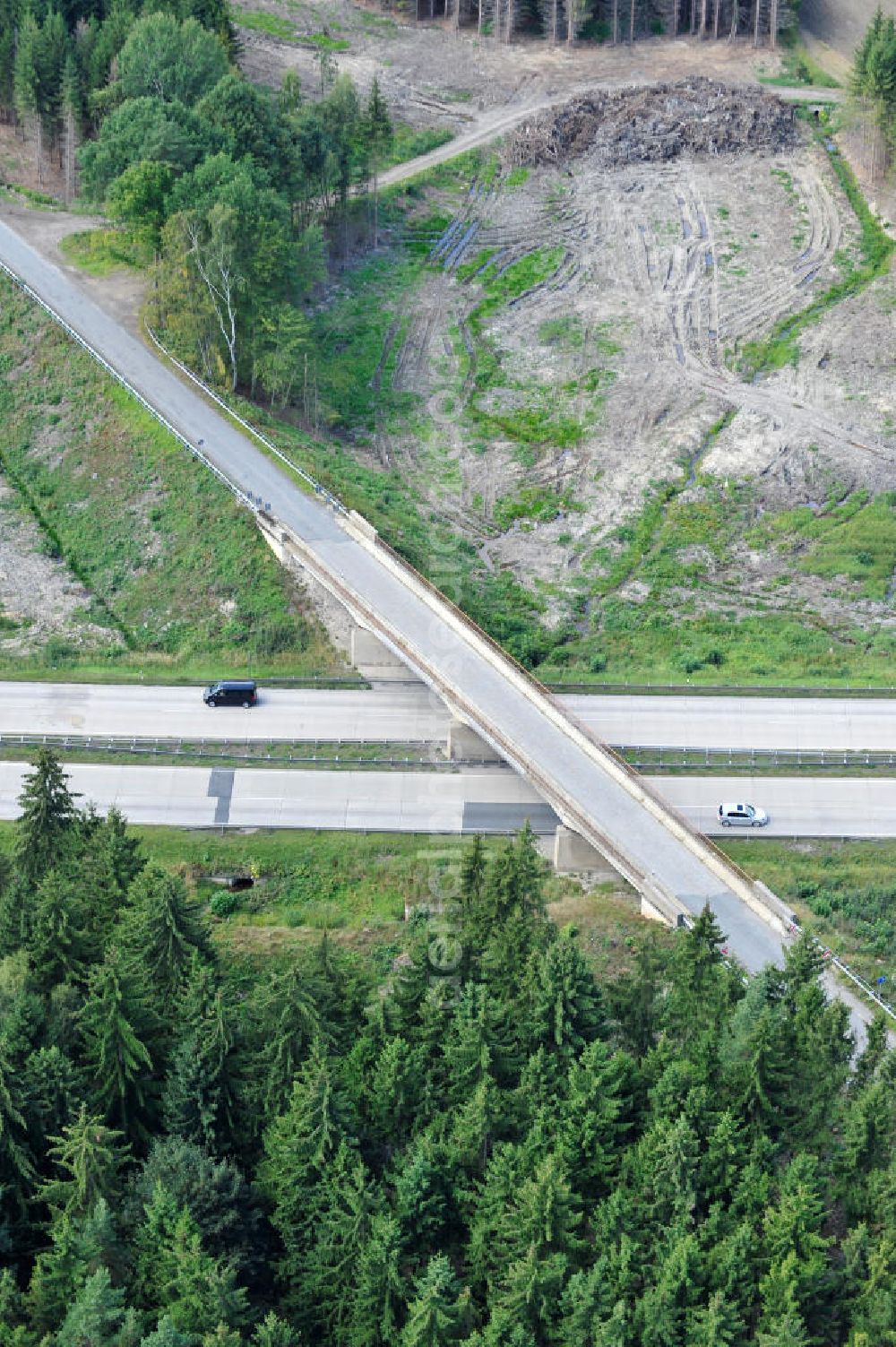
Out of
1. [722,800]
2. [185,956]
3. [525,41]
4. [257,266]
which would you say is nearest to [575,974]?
[185,956]

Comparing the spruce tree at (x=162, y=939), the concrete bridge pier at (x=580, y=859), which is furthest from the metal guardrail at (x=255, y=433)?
the spruce tree at (x=162, y=939)

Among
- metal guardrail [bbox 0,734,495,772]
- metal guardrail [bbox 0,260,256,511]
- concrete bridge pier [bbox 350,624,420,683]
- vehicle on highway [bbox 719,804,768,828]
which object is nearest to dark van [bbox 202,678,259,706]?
metal guardrail [bbox 0,734,495,772]

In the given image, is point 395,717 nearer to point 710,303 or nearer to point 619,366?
point 619,366

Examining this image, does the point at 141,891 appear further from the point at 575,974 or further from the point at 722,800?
the point at 722,800

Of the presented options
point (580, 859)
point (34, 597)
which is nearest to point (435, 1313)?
point (580, 859)

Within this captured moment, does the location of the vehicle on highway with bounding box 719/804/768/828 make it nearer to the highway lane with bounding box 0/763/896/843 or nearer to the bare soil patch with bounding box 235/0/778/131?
the highway lane with bounding box 0/763/896/843

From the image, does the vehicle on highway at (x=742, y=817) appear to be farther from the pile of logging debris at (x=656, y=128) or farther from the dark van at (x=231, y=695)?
the pile of logging debris at (x=656, y=128)
